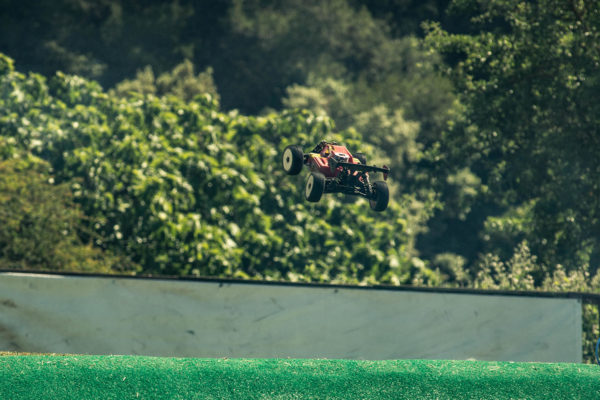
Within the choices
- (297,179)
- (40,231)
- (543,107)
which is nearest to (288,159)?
(543,107)

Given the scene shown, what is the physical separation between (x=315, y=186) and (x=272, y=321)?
7749 millimetres

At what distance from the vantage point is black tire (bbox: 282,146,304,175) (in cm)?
409

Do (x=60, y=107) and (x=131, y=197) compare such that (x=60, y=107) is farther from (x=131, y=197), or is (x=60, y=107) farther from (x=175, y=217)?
(x=175, y=217)

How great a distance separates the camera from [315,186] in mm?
3982

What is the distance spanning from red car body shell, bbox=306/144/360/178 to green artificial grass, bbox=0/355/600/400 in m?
3.83

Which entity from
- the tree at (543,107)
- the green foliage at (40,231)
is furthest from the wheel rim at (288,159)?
the green foliage at (40,231)

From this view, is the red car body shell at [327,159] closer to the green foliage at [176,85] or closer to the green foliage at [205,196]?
the green foliage at [205,196]

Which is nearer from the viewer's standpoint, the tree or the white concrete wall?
the white concrete wall

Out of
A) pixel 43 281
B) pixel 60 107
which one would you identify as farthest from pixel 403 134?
pixel 43 281

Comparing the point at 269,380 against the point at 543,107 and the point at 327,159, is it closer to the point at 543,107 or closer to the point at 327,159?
the point at 327,159

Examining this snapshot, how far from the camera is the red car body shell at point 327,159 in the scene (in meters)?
4.14

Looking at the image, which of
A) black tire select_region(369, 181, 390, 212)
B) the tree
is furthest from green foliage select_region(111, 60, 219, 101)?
black tire select_region(369, 181, 390, 212)

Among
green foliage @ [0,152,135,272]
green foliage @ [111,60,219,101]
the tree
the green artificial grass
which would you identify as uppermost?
green foliage @ [111,60,219,101]

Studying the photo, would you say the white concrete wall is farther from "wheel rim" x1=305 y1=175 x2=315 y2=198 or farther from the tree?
"wheel rim" x1=305 y1=175 x2=315 y2=198
